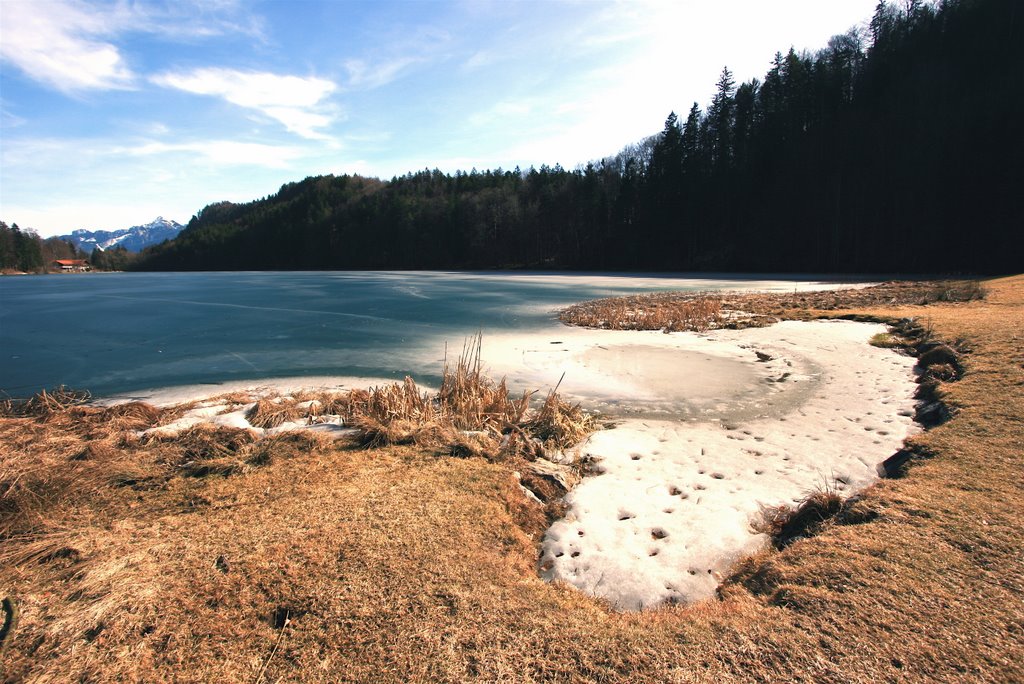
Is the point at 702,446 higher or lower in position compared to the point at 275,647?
lower

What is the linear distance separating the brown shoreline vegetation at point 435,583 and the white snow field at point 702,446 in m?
0.33

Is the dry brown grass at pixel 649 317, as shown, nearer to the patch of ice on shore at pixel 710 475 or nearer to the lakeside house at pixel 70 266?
the patch of ice on shore at pixel 710 475

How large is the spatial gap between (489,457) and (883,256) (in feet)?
164

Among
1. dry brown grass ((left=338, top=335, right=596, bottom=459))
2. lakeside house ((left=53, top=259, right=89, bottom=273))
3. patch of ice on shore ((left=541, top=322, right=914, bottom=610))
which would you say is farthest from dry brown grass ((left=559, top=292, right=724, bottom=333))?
lakeside house ((left=53, top=259, right=89, bottom=273))

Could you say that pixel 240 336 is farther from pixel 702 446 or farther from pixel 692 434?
pixel 702 446

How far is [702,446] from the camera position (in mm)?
6059

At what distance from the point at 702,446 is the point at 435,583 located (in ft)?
13.5

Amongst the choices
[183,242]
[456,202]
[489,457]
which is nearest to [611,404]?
[489,457]

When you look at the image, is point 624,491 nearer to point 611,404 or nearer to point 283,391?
point 611,404

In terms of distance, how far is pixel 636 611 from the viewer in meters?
3.15

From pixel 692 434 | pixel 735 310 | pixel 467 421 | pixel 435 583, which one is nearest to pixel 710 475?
pixel 692 434

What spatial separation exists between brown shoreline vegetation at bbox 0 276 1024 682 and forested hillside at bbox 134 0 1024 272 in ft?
141

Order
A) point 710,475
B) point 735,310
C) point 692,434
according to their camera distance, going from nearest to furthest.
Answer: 1. point 710,475
2. point 692,434
3. point 735,310

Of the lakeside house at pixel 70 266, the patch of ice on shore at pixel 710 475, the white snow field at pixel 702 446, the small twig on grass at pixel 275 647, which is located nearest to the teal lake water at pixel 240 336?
the white snow field at pixel 702 446
